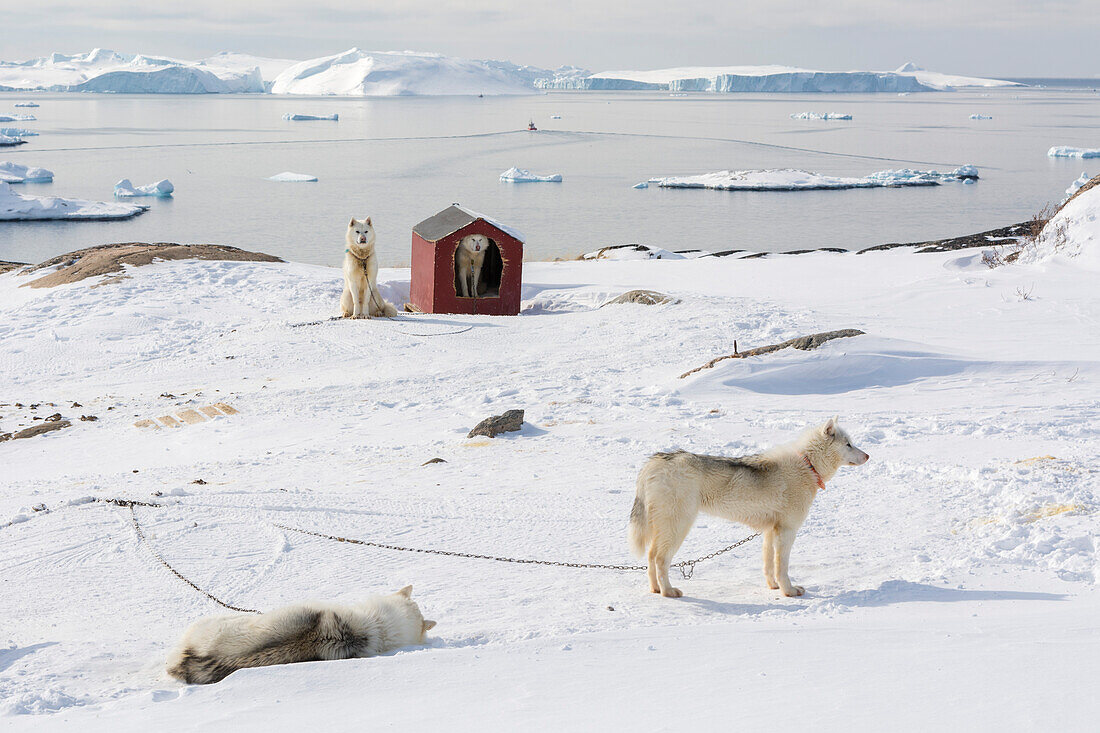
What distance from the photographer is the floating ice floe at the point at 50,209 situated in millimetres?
42281

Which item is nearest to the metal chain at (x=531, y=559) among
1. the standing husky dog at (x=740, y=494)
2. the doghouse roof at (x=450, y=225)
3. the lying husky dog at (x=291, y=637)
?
the standing husky dog at (x=740, y=494)

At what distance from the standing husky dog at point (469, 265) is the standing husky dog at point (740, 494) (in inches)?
467

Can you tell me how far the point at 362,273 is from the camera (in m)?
13.9

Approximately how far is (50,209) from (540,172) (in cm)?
2831

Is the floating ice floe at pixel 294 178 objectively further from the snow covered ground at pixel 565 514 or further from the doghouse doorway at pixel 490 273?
the snow covered ground at pixel 565 514

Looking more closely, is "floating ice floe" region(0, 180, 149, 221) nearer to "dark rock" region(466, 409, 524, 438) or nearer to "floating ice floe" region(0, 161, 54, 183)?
"floating ice floe" region(0, 161, 54, 183)

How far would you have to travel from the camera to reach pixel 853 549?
16.9ft

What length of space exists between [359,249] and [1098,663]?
475 inches

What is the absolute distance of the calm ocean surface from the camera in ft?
122

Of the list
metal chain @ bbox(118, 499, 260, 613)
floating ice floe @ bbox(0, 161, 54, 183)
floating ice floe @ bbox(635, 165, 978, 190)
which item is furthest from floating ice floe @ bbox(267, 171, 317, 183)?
metal chain @ bbox(118, 499, 260, 613)

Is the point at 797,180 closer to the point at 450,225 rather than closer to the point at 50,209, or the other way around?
the point at 50,209

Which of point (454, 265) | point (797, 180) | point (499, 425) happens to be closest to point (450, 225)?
point (454, 265)

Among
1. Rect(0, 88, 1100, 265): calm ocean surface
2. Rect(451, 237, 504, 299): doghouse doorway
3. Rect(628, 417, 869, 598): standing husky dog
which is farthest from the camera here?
Rect(0, 88, 1100, 265): calm ocean surface

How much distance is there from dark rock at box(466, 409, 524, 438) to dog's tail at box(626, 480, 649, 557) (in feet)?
11.6
